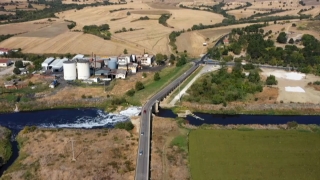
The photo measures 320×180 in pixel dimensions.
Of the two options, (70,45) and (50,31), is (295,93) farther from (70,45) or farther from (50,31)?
(50,31)

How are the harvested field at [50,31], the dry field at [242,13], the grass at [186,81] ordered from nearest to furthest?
the grass at [186,81] → the harvested field at [50,31] → the dry field at [242,13]

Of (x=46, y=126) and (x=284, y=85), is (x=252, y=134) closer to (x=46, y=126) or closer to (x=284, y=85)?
(x=284, y=85)

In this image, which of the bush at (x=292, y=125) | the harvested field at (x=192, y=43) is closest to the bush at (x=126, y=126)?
the bush at (x=292, y=125)

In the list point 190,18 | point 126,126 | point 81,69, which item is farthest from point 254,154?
point 190,18

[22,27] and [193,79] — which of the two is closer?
[193,79]

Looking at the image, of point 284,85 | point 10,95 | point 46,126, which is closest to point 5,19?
point 10,95

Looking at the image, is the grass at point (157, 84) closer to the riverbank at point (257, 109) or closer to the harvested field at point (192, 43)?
the riverbank at point (257, 109)
